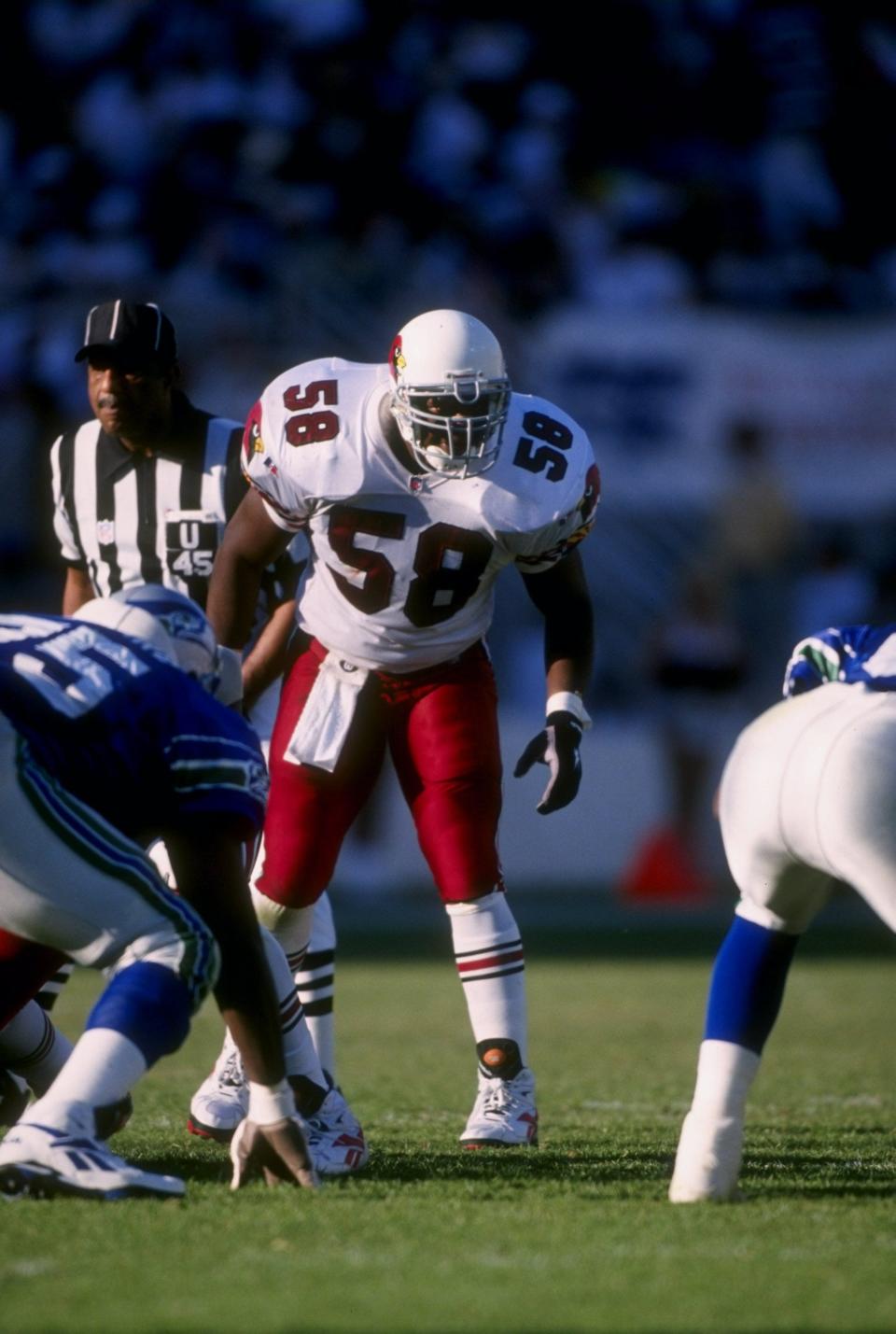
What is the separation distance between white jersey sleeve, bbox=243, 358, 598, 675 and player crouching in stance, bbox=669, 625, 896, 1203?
3.29 feet

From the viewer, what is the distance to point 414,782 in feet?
14.1

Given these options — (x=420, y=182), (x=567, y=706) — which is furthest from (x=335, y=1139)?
(x=420, y=182)

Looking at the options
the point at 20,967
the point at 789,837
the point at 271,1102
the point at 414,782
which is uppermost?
the point at 789,837

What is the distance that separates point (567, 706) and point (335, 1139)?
1.06m

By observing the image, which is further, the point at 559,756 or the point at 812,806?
the point at 559,756

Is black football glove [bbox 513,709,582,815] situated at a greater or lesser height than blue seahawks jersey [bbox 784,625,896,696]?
lesser

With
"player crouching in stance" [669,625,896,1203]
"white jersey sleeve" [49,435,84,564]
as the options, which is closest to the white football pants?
"player crouching in stance" [669,625,896,1203]

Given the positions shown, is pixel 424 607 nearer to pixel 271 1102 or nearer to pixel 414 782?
pixel 414 782

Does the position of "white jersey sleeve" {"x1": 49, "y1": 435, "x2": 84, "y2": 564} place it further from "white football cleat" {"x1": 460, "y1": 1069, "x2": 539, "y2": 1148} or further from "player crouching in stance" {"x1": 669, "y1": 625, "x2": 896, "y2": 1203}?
"player crouching in stance" {"x1": 669, "y1": 625, "x2": 896, "y2": 1203}

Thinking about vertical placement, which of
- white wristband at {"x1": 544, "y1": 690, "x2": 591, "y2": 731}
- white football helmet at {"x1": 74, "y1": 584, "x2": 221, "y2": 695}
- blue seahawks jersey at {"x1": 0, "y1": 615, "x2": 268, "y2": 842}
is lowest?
white wristband at {"x1": 544, "y1": 690, "x2": 591, "y2": 731}

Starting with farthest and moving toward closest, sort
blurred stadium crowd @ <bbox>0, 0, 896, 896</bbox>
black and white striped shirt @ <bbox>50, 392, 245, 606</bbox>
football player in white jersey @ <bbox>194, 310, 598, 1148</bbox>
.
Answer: blurred stadium crowd @ <bbox>0, 0, 896, 896</bbox> → black and white striped shirt @ <bbox>50, 392, 245, 606</bbox> → football player in white jersey @ <bbox>194, 310, 598, 1148</bbox>

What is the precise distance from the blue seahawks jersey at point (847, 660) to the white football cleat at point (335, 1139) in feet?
4.02

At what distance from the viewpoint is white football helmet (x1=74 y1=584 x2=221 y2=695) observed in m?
3.28

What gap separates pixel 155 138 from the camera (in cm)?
1141
